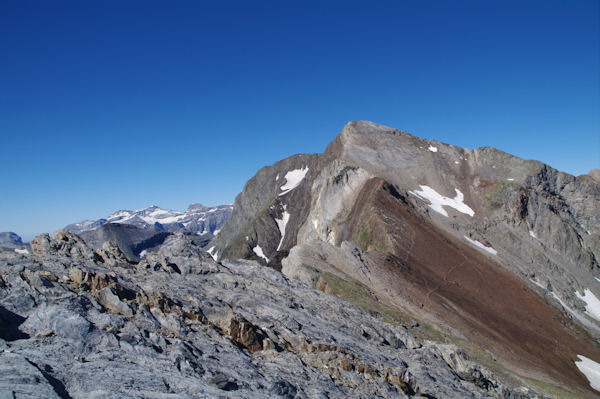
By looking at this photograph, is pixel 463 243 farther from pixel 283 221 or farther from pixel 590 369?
pixel 283 221

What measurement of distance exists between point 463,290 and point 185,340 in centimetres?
4940

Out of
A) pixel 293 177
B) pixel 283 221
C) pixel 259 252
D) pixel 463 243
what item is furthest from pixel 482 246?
pixel 293 177

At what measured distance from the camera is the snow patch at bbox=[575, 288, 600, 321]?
69.5m

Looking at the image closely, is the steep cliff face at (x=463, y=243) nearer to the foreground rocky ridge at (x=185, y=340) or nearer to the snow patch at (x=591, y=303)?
the snow patch at (x=591, y=303)

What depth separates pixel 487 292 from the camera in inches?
2219

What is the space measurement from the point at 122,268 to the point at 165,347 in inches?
422

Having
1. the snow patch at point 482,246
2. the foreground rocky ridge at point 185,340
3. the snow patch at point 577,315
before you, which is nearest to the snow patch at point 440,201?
the snow patch at point 482,246

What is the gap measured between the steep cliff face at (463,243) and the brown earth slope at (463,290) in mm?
236

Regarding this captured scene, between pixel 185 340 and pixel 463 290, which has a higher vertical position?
pixel 185 340

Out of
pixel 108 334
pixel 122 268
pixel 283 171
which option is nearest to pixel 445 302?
pixel 122 268

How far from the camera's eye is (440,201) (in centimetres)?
8738

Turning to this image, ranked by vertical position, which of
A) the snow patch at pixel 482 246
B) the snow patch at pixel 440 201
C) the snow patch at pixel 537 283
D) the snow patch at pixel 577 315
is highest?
the snow patch at pixel 440 201

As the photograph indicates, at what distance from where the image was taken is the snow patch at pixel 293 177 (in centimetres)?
16688

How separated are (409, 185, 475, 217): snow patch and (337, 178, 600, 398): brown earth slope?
38.8 feet
